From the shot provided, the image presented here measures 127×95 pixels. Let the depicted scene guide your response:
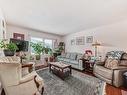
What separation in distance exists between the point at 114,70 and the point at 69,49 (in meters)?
4.51

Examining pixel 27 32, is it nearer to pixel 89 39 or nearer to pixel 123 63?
pixel 89 39

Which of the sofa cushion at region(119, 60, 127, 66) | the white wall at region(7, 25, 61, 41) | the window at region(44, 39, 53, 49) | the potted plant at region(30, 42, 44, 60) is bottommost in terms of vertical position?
the sofa cushion at region(119, 60, 127, 66)

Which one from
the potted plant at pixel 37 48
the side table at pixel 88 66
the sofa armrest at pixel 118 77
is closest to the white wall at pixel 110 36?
the side table at pixel 88 66

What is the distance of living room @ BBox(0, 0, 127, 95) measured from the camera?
7.47 feet

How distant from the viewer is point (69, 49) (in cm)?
742

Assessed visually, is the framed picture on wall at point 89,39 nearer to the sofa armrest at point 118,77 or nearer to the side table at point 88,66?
the side table at point 88,66

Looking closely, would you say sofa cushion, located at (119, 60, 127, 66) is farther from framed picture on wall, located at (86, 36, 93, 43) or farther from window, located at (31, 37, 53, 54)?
window, located at (31, 37, 53, 54)

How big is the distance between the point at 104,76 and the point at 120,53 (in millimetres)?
1169

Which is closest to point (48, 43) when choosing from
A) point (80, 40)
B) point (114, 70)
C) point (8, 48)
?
point (80, 40)

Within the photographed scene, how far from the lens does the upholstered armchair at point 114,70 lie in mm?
3023

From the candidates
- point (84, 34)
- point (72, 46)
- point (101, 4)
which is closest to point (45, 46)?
point (72, 46)

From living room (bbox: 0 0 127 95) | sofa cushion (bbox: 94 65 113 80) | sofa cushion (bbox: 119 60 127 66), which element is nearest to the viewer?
living room (bbox: 0 0 127 95)

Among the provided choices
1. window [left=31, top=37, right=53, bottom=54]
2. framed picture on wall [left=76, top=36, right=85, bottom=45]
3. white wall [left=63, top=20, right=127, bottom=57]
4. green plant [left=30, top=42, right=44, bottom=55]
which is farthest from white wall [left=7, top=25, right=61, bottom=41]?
white wall [left=63, top=20, right=127, bottom=57]

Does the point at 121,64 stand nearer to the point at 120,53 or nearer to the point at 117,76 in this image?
the point at 120,53
